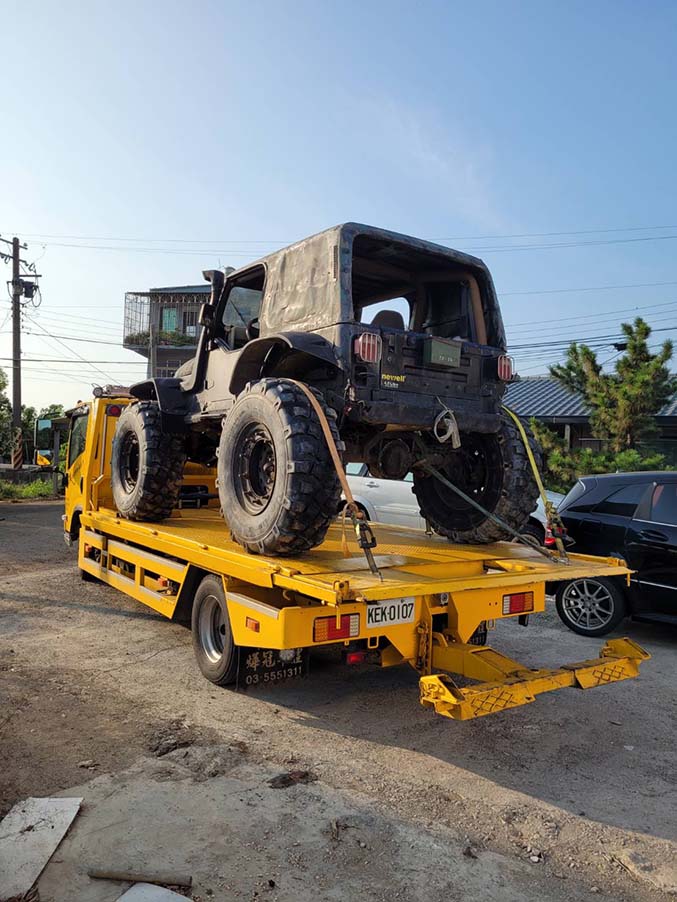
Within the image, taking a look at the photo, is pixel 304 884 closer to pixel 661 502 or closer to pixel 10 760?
pixel 10 760

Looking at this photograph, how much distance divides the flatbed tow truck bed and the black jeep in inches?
13.4

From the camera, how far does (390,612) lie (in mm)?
3943

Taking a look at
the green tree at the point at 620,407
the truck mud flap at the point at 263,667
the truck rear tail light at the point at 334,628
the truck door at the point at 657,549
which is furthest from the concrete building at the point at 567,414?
the truck rear tail light at the point at 334,628

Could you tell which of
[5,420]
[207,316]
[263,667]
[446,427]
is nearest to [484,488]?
[446,427]

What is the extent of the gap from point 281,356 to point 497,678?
8.65 ft

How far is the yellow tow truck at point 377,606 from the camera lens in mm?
3787

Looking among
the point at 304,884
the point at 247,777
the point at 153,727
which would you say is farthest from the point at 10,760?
the point at 304,884

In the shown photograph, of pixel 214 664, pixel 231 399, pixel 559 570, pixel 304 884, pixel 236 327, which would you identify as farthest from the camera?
pixel 236 327

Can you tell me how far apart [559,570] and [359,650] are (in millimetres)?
1433

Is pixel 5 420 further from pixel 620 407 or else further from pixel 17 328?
pixel 620 407

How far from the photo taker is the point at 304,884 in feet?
9.09

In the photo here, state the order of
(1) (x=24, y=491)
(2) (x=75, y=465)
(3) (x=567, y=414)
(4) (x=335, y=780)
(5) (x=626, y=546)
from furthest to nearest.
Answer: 1. (1) (x=24, y=491)
2. (3) (x=567, y=414)
3. (2) (x=75, y=465)
4. (5) (x=626, y=546)
5. (4) (x=335, y=780)

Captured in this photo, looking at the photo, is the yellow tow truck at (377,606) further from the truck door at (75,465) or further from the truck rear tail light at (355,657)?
the truck door at (75,465)

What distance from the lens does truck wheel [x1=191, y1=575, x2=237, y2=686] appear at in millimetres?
4719
